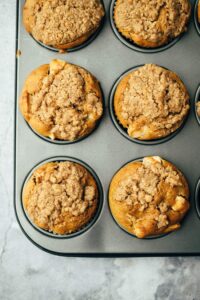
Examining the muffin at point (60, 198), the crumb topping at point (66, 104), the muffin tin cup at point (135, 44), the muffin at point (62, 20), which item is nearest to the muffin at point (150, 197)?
the muffin at point (60, 198)

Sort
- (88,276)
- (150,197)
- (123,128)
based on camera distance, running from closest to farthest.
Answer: (150,197), (123,128), (88,276)

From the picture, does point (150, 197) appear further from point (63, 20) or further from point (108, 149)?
point (63, 20)

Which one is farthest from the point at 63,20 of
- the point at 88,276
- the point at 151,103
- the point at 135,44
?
the point at 88,276

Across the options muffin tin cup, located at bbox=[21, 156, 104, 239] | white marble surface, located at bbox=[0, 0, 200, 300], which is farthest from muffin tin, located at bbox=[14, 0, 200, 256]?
white marble surface, located at bbox=[0, 0, 200, 300]

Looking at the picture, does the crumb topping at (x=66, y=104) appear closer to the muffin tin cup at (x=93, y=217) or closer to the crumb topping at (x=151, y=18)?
the muffin tin cup at (x=93, y=217)

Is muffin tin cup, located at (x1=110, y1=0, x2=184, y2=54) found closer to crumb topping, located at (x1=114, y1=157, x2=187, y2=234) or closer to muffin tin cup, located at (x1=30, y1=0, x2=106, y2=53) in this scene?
muffin tin cup, located at (x1=30, y1=0, x2=106, y2=53)

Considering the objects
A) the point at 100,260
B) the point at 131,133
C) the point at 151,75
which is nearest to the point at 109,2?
the point at 151,75

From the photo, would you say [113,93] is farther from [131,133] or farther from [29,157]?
[29,157]
